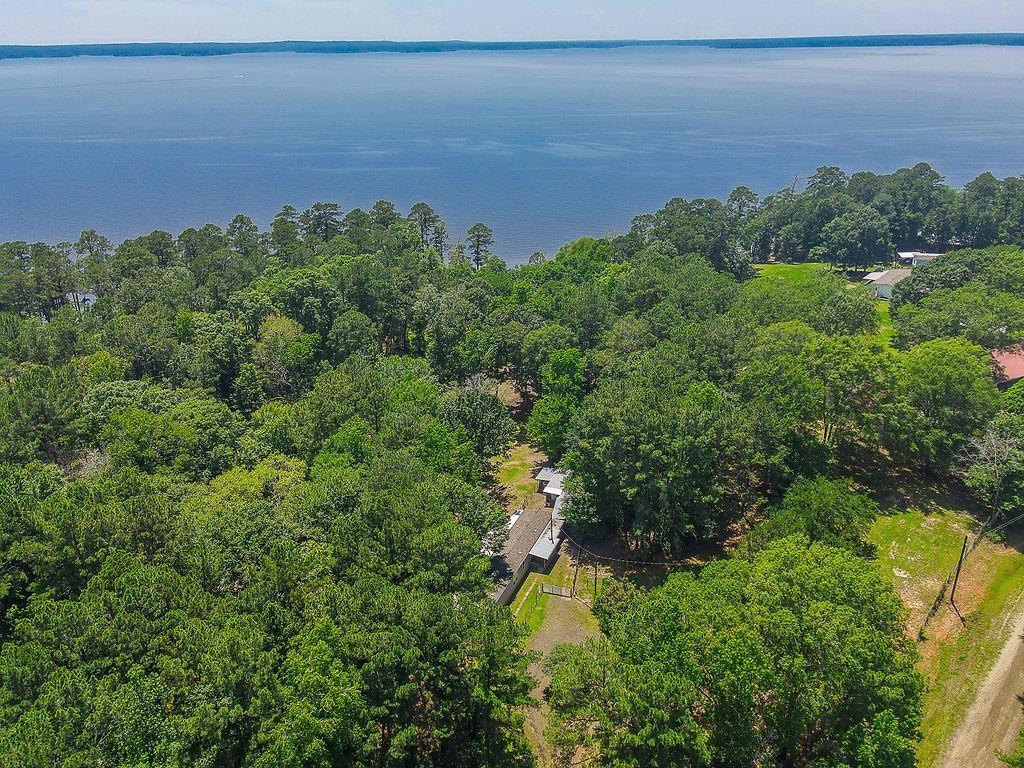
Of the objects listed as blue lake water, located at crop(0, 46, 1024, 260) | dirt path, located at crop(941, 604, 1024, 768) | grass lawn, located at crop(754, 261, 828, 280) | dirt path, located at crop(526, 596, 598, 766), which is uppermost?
blue lake water, located at crop(0, 46, 1024, 260)

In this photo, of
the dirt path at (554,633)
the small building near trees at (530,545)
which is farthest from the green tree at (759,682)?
the small building near trees at (530,545)

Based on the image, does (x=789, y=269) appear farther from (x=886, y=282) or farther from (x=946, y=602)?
(x=946, y=602)

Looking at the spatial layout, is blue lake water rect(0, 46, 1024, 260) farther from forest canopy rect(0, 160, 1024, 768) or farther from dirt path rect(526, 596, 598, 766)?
dirt path rect(526, 596, 598, 766)

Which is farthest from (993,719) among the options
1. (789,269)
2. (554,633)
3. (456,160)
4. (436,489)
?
(456,160)

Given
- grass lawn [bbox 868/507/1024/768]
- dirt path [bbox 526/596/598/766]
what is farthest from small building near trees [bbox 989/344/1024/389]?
dirt path [bbox 526/596/598/766]

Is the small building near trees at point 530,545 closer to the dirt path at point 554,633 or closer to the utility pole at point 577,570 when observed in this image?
the utility pole at point 577,570

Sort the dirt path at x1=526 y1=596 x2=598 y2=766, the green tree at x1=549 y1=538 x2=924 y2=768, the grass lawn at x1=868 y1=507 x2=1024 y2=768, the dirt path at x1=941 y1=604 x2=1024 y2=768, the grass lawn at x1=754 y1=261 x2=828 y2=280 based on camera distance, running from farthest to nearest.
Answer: the grass lawn at x1=754 y1=261 x2=828 y2=280 < the dirt path at x1=526 y1=596 x2=598 y2=766 < the grass lawn at x1=868 y1=507 x2=1024 y2=768 < the dirt path at x1=941 y1=604 x2=1024 y2=768 < the green tree at x1=549 y1=538 x2=924 y2=768
